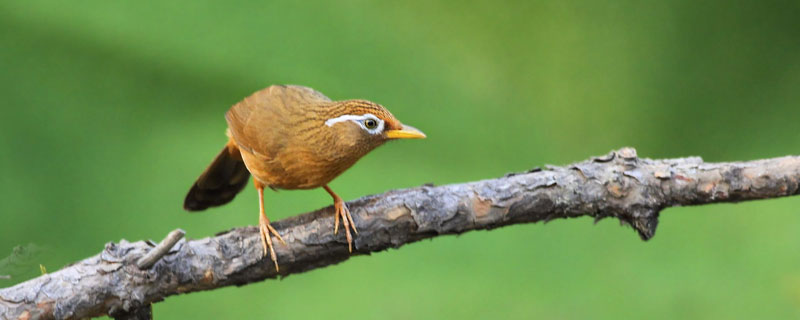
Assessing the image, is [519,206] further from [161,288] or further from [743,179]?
[161,288]

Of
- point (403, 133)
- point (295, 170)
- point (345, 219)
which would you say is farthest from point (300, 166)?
point (403, 133)

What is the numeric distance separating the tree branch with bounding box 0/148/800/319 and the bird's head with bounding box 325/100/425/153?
11.9 inches

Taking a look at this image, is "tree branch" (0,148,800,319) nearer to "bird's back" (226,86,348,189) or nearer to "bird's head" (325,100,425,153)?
"bird's back" (226,86,348,189)

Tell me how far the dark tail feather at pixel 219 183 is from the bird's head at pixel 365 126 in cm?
74

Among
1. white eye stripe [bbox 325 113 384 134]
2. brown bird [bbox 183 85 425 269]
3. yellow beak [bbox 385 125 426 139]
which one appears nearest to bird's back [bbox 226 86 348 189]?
brown bird [bbox 183 85 425 269]

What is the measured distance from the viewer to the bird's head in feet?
8.37

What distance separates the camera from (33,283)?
2.57m

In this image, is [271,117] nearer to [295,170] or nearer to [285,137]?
[285,137]

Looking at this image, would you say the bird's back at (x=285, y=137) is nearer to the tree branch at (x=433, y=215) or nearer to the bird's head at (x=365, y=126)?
the bird's head at (x=365, y=126)

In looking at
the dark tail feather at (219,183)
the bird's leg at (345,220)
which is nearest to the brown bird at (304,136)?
the bird's leg at (345,220)

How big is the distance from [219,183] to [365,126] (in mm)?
954

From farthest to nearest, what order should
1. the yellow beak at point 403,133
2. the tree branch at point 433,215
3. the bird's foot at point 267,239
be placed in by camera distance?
the bird's foot at point 267,239 → the tree branch at point 433,215 → the yellow beak at point 403,133

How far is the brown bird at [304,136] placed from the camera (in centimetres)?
258

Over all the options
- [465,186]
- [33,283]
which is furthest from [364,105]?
[33,283]
